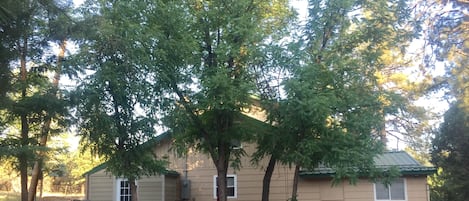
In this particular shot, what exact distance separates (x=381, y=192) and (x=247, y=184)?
4.91m

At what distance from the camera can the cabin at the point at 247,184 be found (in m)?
17.0

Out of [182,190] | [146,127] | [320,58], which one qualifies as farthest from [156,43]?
[182,190]

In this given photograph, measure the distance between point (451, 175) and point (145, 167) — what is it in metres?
13.5

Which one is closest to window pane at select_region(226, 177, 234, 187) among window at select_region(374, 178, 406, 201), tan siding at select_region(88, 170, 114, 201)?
tan siding at select_region(88, 170, 114, 201)

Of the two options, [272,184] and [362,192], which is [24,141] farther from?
[362,192]

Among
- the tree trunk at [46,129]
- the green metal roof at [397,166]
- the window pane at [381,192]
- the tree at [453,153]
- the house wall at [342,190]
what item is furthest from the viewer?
the tree at [453,153]

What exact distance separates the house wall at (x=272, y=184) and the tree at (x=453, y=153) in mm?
3368

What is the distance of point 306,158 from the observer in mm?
12844

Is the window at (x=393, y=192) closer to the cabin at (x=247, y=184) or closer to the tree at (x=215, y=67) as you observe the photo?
the cabin at (x=247, y=184)

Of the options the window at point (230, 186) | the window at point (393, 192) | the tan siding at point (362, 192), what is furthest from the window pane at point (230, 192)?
the window at point (393, 192)

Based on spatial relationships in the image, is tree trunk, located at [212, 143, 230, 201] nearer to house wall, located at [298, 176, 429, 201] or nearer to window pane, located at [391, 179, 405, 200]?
house wall, located at [298, 176, 429, 201]

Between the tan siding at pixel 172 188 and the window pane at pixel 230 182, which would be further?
the window pane at pixel 230 182

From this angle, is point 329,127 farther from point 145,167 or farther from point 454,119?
point 454,119

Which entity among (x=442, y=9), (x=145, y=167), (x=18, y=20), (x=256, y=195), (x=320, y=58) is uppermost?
(x=442, y=9)
